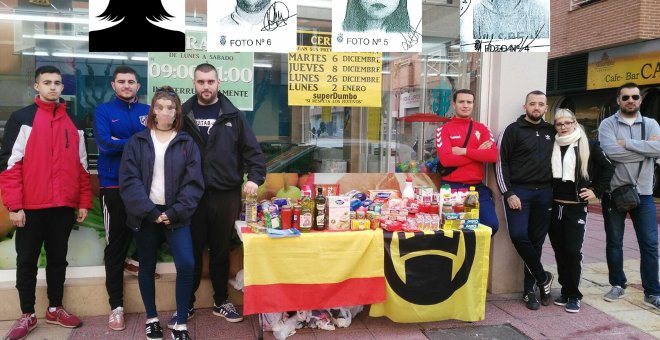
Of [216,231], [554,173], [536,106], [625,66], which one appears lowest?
[216,231]

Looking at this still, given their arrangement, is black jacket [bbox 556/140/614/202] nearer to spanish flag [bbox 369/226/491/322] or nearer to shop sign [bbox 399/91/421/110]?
spanish flag [bbox 369/226/491/322]

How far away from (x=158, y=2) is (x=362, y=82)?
1.97m

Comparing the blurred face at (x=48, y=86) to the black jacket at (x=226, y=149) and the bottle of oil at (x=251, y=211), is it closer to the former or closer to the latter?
the black jacket at (x=226, y=149)

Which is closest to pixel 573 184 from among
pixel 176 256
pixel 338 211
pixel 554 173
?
pixel 554 173

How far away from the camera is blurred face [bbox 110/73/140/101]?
3.87 metres

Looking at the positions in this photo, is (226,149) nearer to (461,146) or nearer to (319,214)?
(319,214)

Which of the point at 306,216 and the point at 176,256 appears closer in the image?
the point at 176,256

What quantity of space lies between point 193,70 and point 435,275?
279 centimetres

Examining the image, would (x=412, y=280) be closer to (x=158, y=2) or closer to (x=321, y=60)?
(x=321, y=60)

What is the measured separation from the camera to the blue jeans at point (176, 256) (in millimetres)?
3639

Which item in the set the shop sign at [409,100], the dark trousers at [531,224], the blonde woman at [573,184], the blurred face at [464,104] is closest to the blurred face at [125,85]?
the shop sign at [409,100]

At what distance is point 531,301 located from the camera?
4.62 metres

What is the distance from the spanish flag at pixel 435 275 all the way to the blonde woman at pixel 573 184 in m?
0.92

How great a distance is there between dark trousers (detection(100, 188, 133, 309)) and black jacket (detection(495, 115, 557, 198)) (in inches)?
127
